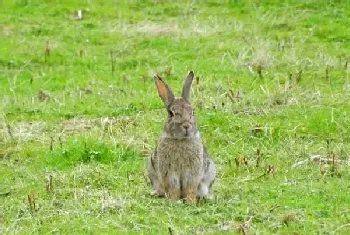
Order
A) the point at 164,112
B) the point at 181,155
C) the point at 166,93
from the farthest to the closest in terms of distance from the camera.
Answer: the point at 164,112
the point at 166,93
the point at 181,155

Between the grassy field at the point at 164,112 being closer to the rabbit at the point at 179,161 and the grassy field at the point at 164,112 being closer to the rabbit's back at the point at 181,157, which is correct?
the rabbit at the point at 179,161

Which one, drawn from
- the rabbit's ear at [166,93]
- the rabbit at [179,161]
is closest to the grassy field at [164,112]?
the rabbit at [179,161]

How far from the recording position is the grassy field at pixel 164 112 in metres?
8.54

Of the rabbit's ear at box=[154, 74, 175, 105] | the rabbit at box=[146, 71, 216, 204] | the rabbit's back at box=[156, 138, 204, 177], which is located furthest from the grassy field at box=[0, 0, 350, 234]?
the rabbit's ear at box=[154, 74, 175, 105]

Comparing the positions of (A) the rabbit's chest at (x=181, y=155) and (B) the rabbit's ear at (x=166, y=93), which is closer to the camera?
(A) the rabbit's chest at (x=181, y=155)

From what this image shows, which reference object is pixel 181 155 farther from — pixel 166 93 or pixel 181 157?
pixel 166 93

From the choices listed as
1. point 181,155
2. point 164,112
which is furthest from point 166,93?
point 164,112

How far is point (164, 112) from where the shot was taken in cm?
1242

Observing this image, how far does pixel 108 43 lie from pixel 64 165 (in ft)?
22.4

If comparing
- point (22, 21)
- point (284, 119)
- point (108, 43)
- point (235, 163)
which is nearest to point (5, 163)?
point (235, 163)

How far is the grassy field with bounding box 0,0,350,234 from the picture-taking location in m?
8.54

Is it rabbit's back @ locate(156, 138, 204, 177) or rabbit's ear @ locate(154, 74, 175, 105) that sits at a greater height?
rabbit's ear @ locate(154, 74, 175, 105)

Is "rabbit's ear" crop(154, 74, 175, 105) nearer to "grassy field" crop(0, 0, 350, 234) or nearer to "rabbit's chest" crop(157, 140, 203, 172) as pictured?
"rabbit's chest" crop(157, 140, 203, 172)

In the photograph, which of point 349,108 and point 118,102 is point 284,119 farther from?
point 118,102
